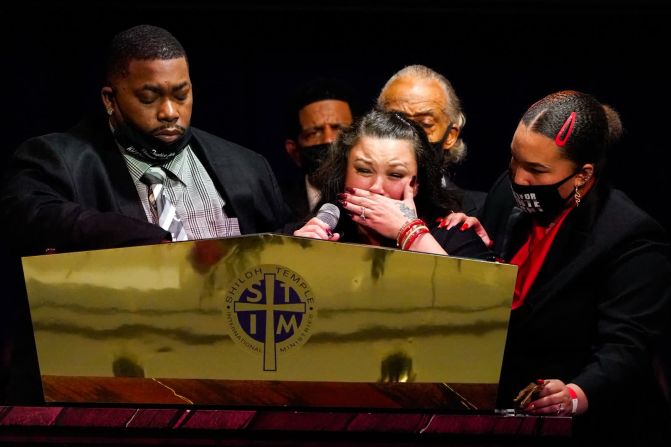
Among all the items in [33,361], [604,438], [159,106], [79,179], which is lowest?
[604,438]

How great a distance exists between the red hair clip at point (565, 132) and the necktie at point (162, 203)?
2.56 ft

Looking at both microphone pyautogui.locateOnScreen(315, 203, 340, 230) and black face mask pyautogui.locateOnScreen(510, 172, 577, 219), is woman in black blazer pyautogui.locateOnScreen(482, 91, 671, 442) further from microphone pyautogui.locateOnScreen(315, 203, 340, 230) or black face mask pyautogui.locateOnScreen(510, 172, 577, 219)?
microphone pyautogui.locateOnScreen(315, 203, 340, 230)

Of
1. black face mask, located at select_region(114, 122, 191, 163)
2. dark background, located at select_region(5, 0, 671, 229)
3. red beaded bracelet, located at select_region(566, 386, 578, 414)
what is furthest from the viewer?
dark background, located at select_region(5, 0, 671, 229)

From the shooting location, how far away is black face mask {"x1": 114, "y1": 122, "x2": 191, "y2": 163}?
2248 millimetres

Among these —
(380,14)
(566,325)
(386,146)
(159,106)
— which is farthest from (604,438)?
(380,14)

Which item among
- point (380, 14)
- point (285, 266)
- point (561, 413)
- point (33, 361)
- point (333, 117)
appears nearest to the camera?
point (285, 266)

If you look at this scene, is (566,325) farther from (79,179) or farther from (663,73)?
Answer: (663,73)

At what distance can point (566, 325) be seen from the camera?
2221 millimetres

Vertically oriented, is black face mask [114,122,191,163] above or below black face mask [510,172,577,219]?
above

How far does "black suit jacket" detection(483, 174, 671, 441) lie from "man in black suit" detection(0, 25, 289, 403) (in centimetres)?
63

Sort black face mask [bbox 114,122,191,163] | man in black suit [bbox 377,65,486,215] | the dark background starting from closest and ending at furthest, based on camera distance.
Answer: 1. black face mask [bbox 114,122,191,163]
2. man in black suit [bbox 377,65,486,215]
3. the dark background

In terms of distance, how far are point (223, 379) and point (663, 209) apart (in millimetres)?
2040

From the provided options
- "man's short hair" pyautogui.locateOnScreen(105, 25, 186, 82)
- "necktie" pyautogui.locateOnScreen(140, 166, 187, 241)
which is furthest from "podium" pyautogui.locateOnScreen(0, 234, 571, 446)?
"man's short hair" pyautogui.locateOnScreen(105, 25, 186, 82)

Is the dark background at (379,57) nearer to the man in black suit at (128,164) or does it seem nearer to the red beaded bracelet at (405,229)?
the man in black suit at (128,164)
